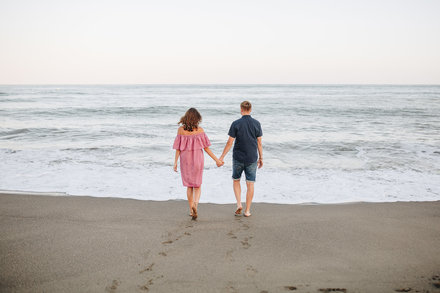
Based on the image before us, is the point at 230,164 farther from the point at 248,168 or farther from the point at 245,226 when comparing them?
the point at 245,226

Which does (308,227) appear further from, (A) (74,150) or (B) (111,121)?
(B) (111,121)

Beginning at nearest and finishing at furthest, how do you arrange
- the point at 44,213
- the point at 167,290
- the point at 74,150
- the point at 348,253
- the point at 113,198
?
1. the point at 167,290
2. the point at 348,253
3. the point at 44,213
4. the point at 113,198
5. the point at 74,150

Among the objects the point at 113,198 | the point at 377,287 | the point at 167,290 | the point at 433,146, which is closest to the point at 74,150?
the point at 113,198

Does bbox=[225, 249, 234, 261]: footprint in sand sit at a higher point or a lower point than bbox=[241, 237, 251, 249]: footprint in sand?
higher

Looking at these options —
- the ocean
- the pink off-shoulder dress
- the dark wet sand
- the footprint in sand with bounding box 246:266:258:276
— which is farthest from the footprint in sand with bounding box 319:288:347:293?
the ocean

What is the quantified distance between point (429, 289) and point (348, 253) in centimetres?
89

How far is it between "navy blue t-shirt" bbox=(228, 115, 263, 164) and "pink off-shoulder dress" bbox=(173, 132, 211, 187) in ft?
1.62

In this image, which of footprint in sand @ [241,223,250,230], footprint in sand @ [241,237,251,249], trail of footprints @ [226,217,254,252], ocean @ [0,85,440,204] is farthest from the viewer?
ocean @ [0,85,440,204]

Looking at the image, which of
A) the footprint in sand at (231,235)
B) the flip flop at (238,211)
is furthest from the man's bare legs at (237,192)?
the footprint in sand at (231,235)

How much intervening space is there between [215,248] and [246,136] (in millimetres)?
1836

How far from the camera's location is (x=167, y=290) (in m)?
2.73

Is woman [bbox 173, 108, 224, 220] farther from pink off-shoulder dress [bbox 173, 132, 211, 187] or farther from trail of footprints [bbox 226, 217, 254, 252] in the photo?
trail of footprints [bbox 226, 217, 254, 252]

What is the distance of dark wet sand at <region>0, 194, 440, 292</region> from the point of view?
2871 mm

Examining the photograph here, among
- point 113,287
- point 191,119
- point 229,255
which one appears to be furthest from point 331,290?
point 191,119
